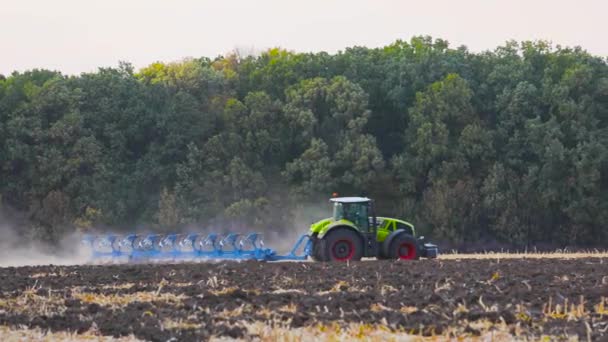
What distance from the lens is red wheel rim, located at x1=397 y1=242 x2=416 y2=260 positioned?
35.5 meters

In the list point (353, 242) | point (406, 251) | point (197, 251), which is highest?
point (353, 242)

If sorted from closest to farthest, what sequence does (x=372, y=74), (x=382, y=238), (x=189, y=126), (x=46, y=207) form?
(x=382, y=238) → (x=46, y=207) → (x=189, y=126) → (x=372, y=74)

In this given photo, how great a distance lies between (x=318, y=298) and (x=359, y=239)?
13212 millimetres

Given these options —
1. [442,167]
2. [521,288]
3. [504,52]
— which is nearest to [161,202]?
[442,167]

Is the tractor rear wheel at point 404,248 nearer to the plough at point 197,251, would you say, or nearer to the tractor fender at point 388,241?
the tractor fender at point 388,241

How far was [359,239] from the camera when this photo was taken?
3534 cm

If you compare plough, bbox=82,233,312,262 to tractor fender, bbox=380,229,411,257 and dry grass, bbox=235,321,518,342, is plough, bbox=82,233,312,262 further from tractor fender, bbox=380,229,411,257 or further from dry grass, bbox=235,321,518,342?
dry grass, bbox=235,321,518,342

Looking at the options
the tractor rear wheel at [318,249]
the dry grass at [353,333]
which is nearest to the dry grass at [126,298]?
the dry grass at [353,333]

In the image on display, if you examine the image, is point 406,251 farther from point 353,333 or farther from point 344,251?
point 353,333

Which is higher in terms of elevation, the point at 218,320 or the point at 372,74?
the point at 372,74

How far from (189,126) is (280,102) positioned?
16.5ft

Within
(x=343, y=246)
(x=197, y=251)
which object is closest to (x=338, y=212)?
(x=343, y=246)

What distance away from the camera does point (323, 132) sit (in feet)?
213

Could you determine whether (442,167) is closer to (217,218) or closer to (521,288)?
(217,218)
